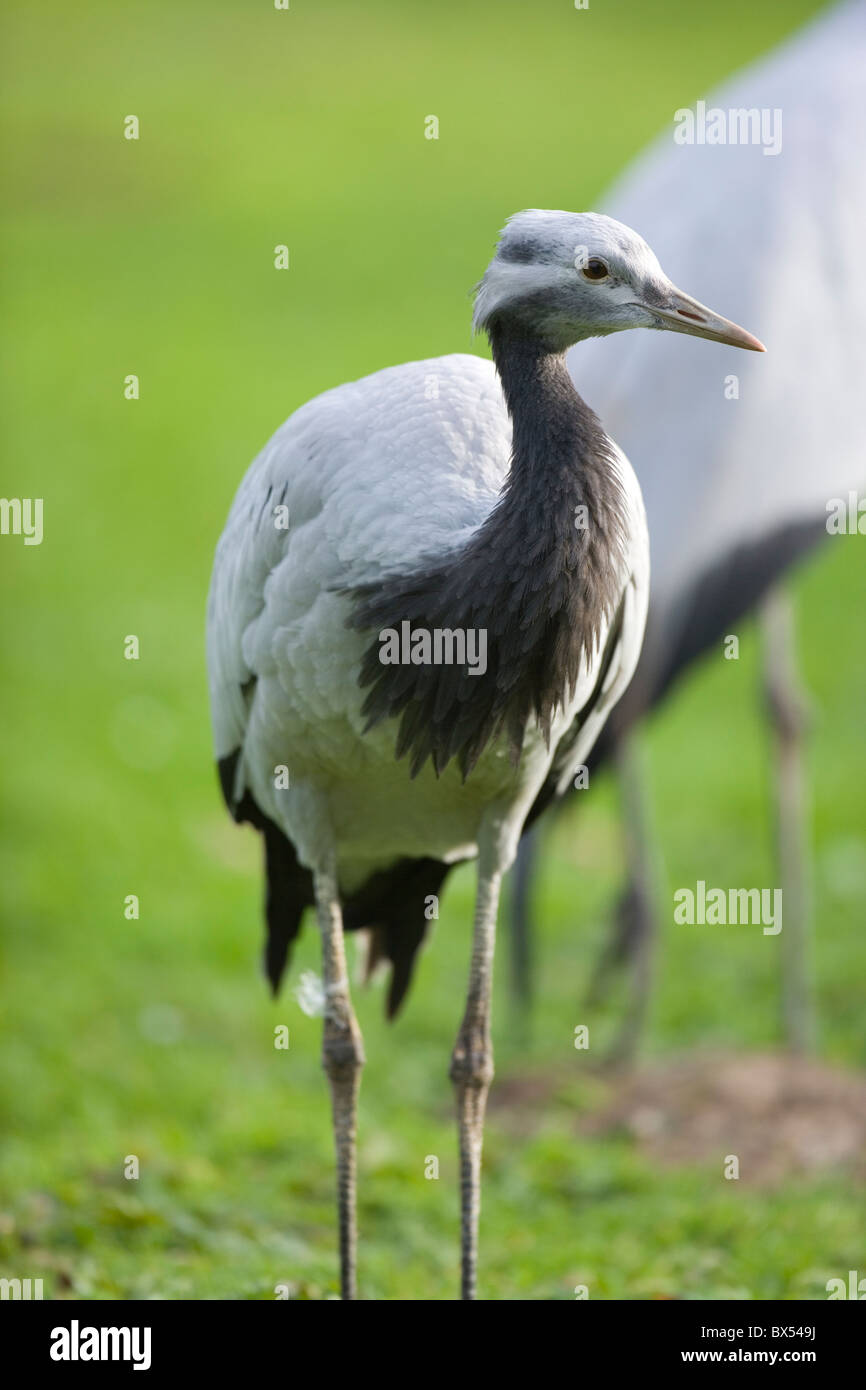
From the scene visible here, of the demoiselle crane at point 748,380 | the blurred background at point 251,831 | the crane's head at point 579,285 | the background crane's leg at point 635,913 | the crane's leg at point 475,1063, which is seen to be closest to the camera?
the crane's head at point 579,285

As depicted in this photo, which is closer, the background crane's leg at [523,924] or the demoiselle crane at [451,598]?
the demoiselle crane at [451,598]

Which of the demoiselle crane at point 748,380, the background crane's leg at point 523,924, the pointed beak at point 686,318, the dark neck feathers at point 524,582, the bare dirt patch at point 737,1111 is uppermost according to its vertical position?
the demoiselle crane at point 748,380

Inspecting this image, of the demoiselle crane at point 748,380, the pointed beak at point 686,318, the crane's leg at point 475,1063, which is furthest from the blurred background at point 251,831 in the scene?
the pointed beak at point 686,318

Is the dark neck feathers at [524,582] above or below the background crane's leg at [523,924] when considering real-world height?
above

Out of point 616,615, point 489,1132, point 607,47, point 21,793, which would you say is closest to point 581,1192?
point 489,1132

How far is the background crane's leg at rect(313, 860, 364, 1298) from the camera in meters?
3.51

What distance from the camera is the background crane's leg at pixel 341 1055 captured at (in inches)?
138

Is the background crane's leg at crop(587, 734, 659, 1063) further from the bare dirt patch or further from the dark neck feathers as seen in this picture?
the dark neck feathers

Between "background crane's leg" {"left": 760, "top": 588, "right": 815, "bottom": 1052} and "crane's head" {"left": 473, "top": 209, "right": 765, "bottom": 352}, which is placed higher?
"crane's head" {"left": 473, "top": 209, "right": 765, "bottom": 352}

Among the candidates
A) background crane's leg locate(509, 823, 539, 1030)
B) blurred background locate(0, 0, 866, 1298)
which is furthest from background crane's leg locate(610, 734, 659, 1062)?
background crane's leg locate(509, 823, 539, 1030)

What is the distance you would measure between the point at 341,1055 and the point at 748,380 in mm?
2271

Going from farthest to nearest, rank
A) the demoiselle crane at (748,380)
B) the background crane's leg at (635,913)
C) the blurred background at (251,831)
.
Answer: the background crane's leg at (635,913), the demoiselle crane at (748,380), the blurred background at (251,831)

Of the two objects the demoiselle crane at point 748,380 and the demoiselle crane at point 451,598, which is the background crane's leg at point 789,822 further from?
the demoiselle crane at point 451,598
